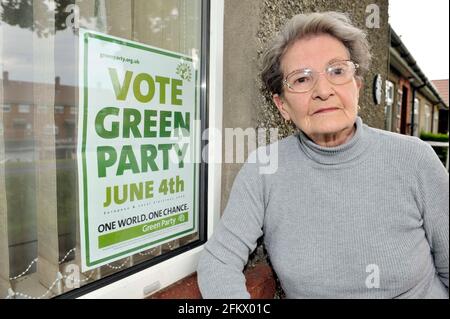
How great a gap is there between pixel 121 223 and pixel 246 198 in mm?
470

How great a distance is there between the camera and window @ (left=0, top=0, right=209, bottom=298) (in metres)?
1.01

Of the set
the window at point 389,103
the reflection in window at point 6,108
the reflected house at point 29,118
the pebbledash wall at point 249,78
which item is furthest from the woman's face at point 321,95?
the window at point 389,103

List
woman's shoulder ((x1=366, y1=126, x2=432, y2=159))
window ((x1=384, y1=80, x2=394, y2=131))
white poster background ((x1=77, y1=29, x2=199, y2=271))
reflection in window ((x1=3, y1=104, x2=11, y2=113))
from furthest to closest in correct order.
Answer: window ((x1=384, y1=80, x2=394, y2=131))
woman's shoulder ((x1=366, y1=126, x2=432, y2=159))
white poster background ((x1=77, y1=29, x2=199, y2=271))
reflection in window ((x1=3, y1=104, x2=11, y2=113))

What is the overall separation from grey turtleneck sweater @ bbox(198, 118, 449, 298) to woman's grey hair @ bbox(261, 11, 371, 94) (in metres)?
0.30

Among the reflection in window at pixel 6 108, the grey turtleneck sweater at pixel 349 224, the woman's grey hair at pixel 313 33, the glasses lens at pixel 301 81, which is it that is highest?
the woman's grey hair at pixel 313 33

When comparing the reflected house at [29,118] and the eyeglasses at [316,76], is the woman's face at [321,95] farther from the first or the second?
the reflected house at [29,118]

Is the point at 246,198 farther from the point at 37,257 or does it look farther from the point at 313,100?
the point at 37,257

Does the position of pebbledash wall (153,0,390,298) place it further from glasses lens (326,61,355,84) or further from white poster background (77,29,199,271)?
glasses lens (326,61,355,84)

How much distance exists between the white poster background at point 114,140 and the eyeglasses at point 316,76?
1.47 feet

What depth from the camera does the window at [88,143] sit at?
3.33ft

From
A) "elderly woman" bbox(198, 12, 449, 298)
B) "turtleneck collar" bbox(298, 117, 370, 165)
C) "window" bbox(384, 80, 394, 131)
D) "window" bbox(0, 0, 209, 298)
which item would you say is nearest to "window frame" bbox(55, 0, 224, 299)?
"window" bbox(0, 0, 209, 298)

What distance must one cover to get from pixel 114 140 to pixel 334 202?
81 cm
